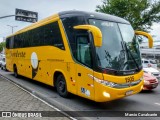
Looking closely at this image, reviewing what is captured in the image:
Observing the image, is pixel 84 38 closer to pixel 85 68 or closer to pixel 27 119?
pixel 85 68

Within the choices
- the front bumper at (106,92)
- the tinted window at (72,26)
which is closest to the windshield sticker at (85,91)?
the front bumper at (106,92)

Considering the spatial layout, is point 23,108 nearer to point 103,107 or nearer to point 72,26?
point 103,107

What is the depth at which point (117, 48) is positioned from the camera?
28.8 ft

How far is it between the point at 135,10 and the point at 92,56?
25.2 metres

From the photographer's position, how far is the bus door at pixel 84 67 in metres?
8.61

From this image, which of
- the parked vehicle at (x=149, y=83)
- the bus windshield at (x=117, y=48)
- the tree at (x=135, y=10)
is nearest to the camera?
the bus windshield at (x=117, y=48)

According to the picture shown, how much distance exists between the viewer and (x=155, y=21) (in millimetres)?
34531

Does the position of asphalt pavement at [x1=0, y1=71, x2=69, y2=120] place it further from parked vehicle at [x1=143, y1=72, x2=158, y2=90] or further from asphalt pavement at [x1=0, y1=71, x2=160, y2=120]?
parked vehicle at [x1=143, y1=72, x2=158, y2=90]

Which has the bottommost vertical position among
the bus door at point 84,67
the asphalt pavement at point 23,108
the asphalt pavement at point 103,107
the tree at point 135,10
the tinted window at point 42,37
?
the asphalt pavement at point 103,107

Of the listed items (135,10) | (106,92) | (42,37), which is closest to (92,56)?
(106,92)

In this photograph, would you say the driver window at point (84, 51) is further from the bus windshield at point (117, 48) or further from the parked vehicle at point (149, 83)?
the parked vehicle at point (149, 83)

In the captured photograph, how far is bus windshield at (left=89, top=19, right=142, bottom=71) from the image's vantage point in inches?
333

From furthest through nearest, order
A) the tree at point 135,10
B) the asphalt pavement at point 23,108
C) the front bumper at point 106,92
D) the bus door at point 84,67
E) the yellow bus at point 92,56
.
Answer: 1. the tree at point 135,10
2. the bus door at point 84,67
3. the yellow bus at point 92,56
4. the front bumper at point 106,92
5. the asphalt pavement at point 23,108

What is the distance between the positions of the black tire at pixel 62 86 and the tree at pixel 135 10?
22258 mm
